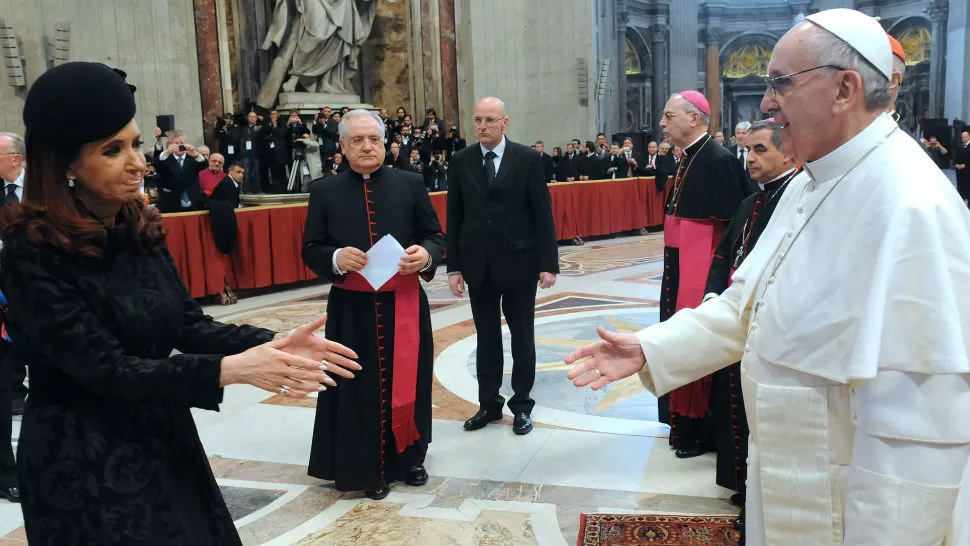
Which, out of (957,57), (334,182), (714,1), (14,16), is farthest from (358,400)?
(714,1)

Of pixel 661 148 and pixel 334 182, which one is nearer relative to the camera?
pixel 334 182

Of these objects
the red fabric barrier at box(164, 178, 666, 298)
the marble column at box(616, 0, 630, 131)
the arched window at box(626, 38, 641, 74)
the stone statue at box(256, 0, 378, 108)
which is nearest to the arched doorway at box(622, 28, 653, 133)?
the arched window at box(626, 38, 641, 74)

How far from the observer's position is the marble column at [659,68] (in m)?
27.9

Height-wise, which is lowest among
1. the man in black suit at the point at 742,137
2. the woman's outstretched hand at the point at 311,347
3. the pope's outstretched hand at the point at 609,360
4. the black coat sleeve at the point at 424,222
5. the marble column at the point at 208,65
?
the pope's outstretched hand at the point at 609,360


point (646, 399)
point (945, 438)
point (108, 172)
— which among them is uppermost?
point (108, 172)

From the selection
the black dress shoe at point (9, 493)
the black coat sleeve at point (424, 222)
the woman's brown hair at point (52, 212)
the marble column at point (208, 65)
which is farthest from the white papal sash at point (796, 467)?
the marble column at point (208, 65)

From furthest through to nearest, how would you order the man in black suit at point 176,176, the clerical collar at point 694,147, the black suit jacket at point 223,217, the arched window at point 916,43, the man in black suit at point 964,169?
the arched window at point 916,43 → the man in black suit at point 964,169 → the man in black suit at point 176,176 → the black suit jacket at point 223,217 → the clerical collar at point 694,147

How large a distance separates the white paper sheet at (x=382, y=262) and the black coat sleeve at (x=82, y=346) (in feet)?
6.59

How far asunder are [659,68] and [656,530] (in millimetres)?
26422

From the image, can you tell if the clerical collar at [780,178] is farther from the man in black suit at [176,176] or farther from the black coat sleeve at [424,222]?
the man in black suit at [176,176]

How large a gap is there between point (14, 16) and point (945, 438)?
12.1m

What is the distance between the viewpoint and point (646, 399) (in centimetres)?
516

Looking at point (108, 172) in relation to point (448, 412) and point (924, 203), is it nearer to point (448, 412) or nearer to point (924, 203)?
point (924, 203)

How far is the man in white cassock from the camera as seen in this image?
1430 mm
